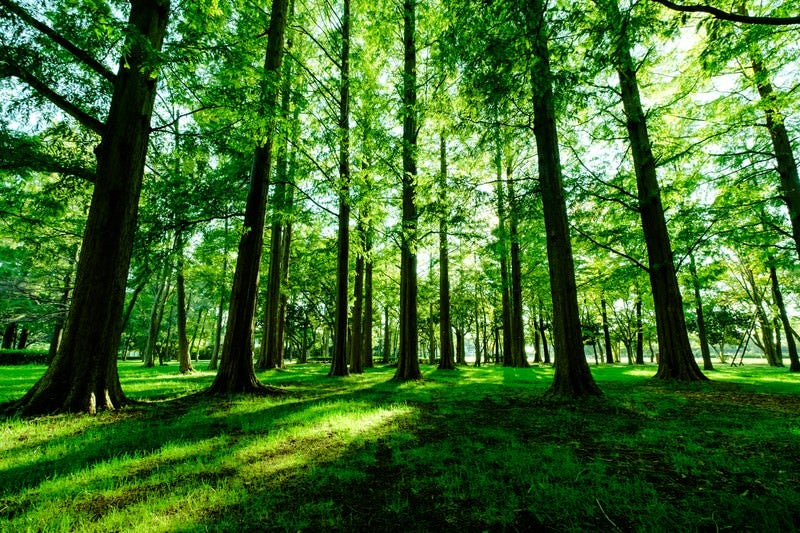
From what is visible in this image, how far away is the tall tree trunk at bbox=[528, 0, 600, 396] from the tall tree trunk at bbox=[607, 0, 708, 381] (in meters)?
4.11

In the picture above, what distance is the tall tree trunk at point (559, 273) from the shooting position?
720 cm

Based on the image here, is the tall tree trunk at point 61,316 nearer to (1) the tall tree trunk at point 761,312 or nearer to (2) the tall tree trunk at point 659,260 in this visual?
(2) the tall tree trunk at point 659,260

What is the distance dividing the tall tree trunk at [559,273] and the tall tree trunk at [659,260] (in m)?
4.11

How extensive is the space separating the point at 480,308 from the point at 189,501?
36556 mm

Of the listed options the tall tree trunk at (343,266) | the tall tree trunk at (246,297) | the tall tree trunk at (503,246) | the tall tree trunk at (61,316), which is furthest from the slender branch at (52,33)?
the tall tree trunk at (61,316)

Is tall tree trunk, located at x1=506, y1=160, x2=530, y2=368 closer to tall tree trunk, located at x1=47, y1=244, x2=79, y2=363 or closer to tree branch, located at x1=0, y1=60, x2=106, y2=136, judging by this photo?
tree branch, located at x1=0, y1=60, x2=106, y2=136

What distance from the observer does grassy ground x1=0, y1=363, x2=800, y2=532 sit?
2322 millimetres

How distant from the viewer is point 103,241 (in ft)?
18.8

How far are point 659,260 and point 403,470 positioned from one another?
36.6ft

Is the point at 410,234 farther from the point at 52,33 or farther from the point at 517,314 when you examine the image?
the point at 517,314

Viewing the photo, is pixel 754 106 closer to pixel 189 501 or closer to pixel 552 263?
pixel 552 263

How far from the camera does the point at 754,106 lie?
8.92 m

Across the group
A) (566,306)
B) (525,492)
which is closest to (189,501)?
(525,492)

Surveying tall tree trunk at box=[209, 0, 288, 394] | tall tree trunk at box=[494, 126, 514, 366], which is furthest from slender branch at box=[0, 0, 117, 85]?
Result: tall tree trunk at box=[494, 126, 514, 366]
